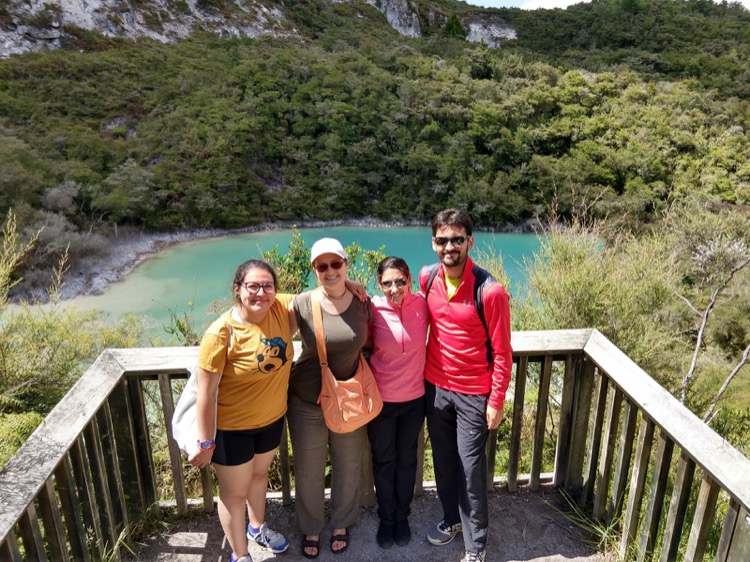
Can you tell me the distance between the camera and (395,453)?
5.99 ft

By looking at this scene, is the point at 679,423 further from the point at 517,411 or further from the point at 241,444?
the point at 241,444

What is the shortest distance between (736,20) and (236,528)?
60.1m

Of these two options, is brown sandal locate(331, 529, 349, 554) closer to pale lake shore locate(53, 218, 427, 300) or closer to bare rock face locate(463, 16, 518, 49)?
pale lake shore locate(53, 218, 427, 300)

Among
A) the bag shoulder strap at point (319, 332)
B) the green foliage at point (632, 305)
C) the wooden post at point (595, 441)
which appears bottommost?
the green foliage at point (632, 305)

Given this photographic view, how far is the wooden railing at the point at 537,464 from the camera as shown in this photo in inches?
46.3

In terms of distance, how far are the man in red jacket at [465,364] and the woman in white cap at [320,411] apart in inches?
11.2

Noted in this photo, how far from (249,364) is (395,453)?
2.33ft

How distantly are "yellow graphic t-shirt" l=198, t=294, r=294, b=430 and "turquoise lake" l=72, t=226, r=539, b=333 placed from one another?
265 inches

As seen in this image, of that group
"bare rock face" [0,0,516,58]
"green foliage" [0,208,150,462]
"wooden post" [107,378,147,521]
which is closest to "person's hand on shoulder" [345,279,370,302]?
"wooden post" [107,378,147,521]

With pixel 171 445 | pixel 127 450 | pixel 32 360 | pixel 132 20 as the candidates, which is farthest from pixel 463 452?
pixel 132 20

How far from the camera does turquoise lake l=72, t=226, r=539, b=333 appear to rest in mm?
12016

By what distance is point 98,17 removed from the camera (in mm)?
29594

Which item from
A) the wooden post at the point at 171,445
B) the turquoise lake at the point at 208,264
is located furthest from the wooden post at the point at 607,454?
the turquoise lake at the point at 208,264

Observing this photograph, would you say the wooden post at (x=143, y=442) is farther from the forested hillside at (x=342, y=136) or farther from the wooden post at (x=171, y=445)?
the forested hillside at (x=342, y=136)
